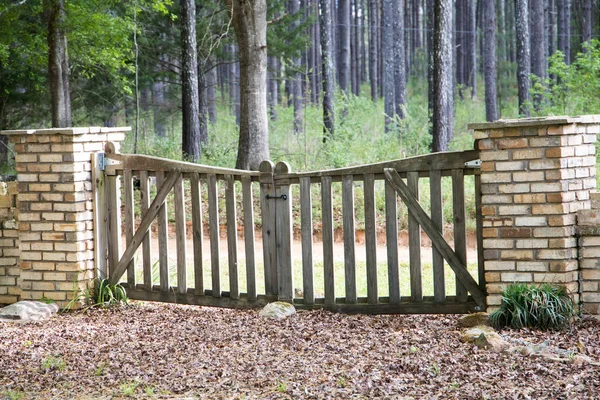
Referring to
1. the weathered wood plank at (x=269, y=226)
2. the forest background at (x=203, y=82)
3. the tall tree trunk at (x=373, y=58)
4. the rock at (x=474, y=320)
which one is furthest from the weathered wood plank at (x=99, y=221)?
the tall tree trunk at (x=373, y=58)

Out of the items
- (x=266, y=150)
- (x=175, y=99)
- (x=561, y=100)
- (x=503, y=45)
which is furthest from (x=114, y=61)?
(x=503, y=45)

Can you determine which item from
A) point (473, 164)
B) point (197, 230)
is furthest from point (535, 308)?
point (197, 230)

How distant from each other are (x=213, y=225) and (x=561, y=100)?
528 inches

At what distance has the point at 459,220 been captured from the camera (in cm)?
654

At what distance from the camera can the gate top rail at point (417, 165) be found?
6.42 metres

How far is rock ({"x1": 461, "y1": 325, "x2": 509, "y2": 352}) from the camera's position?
5332 mm

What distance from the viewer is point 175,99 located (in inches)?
1011

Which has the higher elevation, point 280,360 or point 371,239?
point 371,239

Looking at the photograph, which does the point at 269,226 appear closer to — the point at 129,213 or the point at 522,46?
the point at 129,213

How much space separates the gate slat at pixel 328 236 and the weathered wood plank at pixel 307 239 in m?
0.13

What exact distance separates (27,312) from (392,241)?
346 centimetres

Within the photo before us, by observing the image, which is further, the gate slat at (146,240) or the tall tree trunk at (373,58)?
the tall tree trunk at (373,58)

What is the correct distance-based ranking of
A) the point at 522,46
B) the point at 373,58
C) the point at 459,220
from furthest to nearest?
the point at 373,58 → the point at 522,46 → the point at 459,220

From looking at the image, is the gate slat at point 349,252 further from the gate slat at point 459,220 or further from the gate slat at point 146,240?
the gate slat at point 146,240
